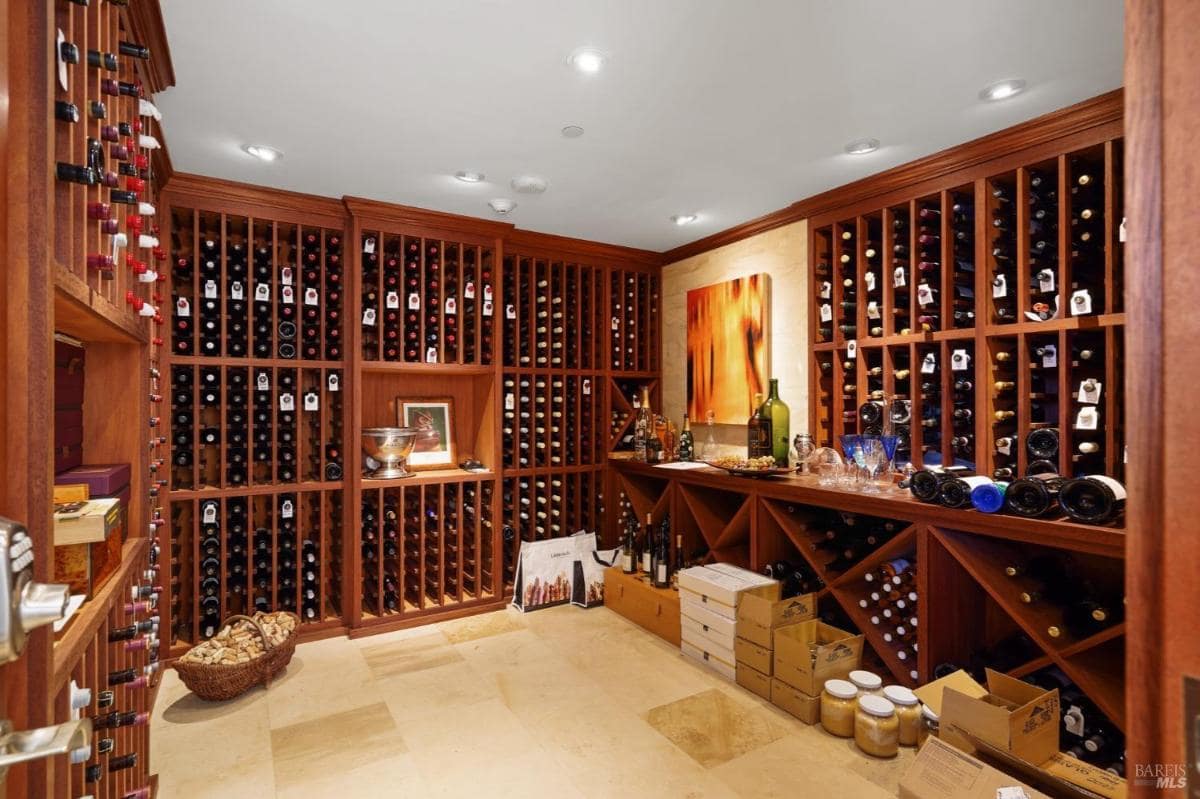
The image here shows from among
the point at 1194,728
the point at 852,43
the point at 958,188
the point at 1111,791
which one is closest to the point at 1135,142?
the point at 1194,728

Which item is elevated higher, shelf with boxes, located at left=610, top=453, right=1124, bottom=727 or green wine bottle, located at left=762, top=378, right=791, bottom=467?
green wine bottle, located at left=762, top=378, right=791, bottom=467

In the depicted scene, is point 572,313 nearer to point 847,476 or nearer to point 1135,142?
point 847,476

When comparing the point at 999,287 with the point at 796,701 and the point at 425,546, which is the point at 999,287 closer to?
the point at 796,701

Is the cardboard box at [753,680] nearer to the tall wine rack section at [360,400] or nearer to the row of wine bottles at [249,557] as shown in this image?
the tall wine rack section at [360,400]

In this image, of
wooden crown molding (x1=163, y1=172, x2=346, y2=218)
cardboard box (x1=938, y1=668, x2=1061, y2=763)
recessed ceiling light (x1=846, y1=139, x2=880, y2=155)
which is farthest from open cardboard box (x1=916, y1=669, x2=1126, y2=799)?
wooden crown molding (x1=163, y1=172, x2=346, y2=218)

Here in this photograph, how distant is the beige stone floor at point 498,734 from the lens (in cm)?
221

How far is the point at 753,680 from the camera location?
2.87 metres

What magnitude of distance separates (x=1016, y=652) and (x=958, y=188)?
2.13m

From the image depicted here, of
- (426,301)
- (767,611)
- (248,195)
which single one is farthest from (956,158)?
(248,195)

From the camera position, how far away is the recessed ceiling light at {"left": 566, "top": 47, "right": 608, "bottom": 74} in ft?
6.72

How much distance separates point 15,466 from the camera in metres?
0.87

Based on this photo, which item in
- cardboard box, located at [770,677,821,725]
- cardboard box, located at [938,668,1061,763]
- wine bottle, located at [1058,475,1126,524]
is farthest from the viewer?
cardboard box, located at [770,677,821,725]

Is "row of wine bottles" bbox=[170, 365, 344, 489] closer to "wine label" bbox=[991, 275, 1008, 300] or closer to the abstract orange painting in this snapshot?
the abstract orange painting

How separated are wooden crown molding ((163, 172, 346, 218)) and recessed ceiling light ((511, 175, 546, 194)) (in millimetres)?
1124
